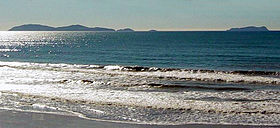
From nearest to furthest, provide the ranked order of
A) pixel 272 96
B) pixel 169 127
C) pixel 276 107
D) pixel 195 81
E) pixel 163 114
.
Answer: pixel 169 127, pixel 163 114, pixel 276 107, pixel 272 96, pixel 195 81

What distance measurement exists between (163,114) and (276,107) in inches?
255

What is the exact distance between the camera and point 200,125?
16.6 metres

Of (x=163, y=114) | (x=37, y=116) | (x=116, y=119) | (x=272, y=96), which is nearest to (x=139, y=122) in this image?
(x=116, y=119)

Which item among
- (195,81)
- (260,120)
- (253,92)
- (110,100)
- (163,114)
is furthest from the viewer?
(195,81)

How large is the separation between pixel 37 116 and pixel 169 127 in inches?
250

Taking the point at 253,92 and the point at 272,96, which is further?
the point at 253,92

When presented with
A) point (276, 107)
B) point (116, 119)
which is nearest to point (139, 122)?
point (116, 119)

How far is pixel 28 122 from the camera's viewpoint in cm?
1659

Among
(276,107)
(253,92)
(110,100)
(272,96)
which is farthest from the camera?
(253,92)

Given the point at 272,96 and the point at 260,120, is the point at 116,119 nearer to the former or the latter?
the point at 260,120

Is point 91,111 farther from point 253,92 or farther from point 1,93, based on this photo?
Result: point 253,92

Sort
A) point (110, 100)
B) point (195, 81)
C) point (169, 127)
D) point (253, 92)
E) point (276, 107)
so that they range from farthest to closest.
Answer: point (195, 81) → point (253, 92) → point (110, 100) → point (276, 107) → point (169, 127)

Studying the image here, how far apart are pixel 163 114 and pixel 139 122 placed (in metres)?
2.41

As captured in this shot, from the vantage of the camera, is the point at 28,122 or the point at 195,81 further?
the point at 195,81
